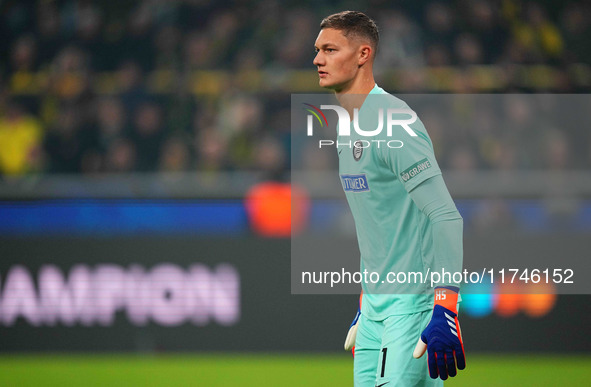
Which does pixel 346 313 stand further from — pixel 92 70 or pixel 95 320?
pixel 92 70

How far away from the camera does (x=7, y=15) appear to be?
410 inches

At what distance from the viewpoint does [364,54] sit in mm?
3340

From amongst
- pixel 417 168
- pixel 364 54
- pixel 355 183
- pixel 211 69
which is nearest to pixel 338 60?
pixel 364 54

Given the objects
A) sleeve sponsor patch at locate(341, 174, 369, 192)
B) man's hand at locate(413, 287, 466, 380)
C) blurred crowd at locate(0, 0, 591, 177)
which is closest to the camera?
man's hand at locate(413, 287, 466, 380)

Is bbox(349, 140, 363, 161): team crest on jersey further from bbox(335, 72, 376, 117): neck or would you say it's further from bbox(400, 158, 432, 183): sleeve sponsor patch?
bbox(400, 158, 432, 183): sleeve sponsor patch

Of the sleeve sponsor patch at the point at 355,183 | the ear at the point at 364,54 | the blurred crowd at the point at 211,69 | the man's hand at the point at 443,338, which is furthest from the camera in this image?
the blurred crowd at the point at 211,69

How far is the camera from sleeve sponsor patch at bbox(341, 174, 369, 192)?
10.6 feet

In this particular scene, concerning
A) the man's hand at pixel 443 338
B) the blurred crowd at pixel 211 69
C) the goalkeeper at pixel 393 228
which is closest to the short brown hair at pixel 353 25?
the goalkeeper at pixel 393 228

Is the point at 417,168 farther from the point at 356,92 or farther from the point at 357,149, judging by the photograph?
the point at 356,92

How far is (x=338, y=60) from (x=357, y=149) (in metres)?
0.38

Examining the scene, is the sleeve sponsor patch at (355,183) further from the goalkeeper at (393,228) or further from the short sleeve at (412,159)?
the short sleeve at (412,159)

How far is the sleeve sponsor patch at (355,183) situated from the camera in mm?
3225

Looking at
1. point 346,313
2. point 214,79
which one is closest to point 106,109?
point 214,79

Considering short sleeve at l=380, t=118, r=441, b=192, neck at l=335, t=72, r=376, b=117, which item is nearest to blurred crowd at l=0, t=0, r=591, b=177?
neck at l=335, t=72, r=376, b=117
